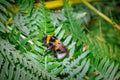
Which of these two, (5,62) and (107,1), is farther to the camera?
(107,1)

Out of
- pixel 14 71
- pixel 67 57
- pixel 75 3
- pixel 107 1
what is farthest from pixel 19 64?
pixel 107 1

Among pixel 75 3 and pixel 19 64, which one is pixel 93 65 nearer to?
pixel 19 64

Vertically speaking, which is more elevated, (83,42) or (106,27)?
(83,42)

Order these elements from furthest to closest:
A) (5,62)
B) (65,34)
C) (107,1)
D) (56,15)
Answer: (107,1)
(56,15)
(65,34)
(5,62)

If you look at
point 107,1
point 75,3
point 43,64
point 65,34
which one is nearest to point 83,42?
point 65,34

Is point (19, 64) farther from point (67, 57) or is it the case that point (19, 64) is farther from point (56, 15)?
point (56, 15)

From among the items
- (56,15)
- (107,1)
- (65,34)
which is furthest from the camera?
(107,1)

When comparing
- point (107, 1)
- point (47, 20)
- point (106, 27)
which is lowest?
point (106, 27)
